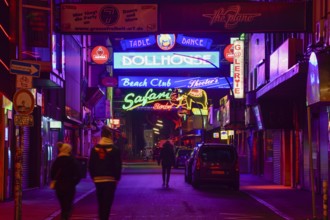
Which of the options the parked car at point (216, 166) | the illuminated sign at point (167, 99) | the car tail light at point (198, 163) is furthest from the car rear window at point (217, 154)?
the illuminated sign at point (167, 99)

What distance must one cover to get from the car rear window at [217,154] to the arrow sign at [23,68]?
41.0 feet

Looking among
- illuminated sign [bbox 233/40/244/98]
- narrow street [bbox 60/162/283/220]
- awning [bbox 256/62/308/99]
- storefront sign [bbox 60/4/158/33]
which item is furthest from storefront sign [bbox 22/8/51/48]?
illuminated sign [bbox 233/40/244/98]

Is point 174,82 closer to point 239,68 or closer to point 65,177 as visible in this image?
point 239,68

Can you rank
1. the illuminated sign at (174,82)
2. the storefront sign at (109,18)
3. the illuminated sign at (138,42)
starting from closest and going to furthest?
the storefront sign at (109,18) < the illuminated sign at (138,42) < the illuminated sign at (174,82)

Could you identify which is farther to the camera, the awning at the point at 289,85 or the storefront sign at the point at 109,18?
the storefront sign at the point at 109,18

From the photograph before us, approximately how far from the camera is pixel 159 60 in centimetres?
5238

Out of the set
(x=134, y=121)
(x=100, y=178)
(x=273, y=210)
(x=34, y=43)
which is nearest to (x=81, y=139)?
(x=34, y=43)

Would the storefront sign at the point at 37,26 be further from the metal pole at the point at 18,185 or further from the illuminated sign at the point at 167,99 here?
the illuminated sign at the point at 167,99

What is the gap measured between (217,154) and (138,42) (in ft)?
94.2

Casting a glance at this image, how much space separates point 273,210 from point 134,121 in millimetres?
87621

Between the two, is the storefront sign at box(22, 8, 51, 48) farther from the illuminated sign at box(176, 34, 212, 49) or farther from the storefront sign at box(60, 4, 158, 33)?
the illuminated sign at box(176, 34, 212, 49)

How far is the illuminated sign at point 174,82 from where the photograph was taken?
53.0m

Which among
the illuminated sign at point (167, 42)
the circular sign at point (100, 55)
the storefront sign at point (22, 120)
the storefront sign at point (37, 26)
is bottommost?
the storefront sign at point (22, 120)

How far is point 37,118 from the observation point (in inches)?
1011
